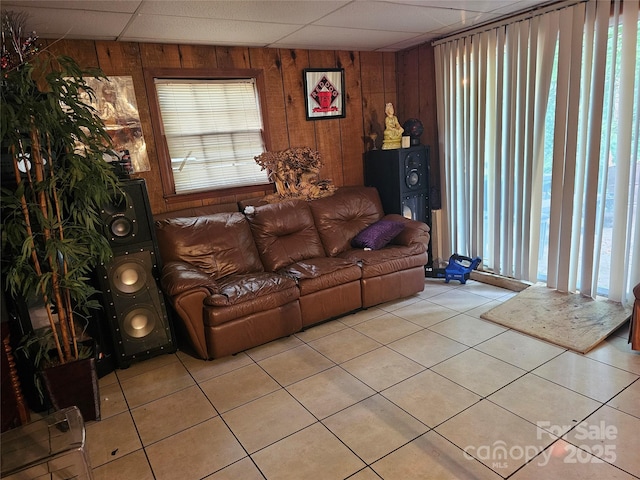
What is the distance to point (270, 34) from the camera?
3.34 meters

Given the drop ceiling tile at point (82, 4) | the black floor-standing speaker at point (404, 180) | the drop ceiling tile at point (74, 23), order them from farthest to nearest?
the black floor-standing speaker at point (404, 180), the drop ceiling tile at point (74, 23), the drop ceiling tile at point (82, 4)

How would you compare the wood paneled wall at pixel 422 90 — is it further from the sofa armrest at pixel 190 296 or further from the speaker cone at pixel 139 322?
the speaker cone at pixel 139 322

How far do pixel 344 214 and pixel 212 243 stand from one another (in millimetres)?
1332

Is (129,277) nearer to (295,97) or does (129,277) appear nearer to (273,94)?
(273,94)

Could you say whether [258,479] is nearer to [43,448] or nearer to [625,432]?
[43,448]

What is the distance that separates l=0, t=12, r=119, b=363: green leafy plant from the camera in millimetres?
2049

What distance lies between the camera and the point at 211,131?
3758 millimetres

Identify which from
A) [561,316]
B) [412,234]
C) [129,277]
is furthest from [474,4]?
[129,277]

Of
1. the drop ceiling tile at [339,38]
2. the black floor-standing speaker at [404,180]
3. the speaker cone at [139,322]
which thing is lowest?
the speaker cone at [139,322]

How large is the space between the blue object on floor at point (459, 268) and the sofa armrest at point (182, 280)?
7.55 feet

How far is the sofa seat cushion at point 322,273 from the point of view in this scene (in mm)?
3227

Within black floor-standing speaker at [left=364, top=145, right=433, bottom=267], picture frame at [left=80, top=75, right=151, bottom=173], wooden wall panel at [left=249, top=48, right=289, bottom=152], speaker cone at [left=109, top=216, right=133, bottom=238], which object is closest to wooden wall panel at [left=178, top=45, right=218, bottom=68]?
wooden wall panel at [left=249, top=48, right=289, bottom=152]

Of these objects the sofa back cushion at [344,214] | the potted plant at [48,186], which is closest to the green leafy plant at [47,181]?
the potted plant at [48,186]

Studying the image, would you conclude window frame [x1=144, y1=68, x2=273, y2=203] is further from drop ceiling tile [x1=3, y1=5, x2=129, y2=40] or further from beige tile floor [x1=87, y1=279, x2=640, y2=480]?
beige tile floor [x1=87, y1=279, x2=640, y2=480]
